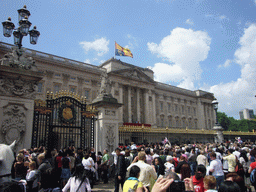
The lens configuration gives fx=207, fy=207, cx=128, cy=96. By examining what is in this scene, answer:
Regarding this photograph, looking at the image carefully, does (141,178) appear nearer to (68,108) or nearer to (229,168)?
(229,168)

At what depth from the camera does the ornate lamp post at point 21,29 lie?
341 inches

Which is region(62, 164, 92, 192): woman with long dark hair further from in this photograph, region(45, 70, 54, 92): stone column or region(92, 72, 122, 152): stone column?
region(45, 70, 54, 92): stone column

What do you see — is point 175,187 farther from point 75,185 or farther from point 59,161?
point 59,161

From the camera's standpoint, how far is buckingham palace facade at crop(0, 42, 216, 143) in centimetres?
3388

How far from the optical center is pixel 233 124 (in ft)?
288

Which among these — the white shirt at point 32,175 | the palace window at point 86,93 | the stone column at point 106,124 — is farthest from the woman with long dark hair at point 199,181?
the palace window at point 86,93

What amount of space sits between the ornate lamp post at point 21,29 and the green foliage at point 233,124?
278ft

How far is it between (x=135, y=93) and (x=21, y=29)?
39.8 metres

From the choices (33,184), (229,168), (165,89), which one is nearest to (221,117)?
(165,89)

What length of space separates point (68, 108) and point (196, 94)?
59.1m

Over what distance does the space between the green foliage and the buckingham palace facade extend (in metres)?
20.1

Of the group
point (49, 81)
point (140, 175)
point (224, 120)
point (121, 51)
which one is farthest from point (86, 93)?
point (224, 120)

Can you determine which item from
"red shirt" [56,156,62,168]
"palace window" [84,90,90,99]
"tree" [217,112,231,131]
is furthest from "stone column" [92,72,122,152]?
"tree" [217,112,231,131]

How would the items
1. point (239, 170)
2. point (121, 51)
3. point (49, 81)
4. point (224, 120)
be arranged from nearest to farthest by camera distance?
1. point (239, 170)
2. point (49, 81)
3. point (121, 51)
4. point (224, 120)
